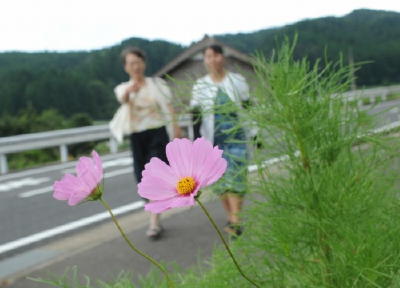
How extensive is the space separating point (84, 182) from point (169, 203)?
0.48 feet

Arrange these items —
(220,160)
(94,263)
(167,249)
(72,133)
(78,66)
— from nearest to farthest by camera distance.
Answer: (220,160)
(94,263)
(167,249)
(72,133)
(78,66)

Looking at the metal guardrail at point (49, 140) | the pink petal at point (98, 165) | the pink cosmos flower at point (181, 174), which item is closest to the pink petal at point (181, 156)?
the pink cosmos flower at point (181, 174)

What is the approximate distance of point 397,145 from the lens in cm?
76

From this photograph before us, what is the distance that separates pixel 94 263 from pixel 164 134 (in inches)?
→ 52.0

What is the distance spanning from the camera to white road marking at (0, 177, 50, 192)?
1044 cm

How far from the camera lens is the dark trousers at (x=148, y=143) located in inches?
191

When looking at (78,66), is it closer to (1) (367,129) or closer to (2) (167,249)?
(2) (167,249)

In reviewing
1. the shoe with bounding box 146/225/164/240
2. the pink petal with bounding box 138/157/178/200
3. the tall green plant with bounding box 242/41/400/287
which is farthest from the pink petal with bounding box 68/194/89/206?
the shoe with bounding box 146/225/164/240

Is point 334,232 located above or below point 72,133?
above

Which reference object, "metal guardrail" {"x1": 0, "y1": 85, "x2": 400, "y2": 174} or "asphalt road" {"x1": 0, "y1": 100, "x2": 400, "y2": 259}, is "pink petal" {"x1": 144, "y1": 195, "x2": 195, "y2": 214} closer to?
"asphalt road" {"x1": 0, "y1": 100, "x2": 400, "y2": 259}

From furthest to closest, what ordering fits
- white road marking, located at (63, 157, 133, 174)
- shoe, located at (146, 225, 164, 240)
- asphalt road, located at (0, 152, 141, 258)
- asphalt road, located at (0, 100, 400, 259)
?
white road marking, located at (63, 157, 133, 174)
asphalt road, located at (0, 152, 141, 258)
asphalt road, located at (0, 100, 400, 259)
shoe, located at (146, 225, 164, 240)

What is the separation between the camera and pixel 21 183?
10953 millimetres

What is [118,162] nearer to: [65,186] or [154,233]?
[154,233]

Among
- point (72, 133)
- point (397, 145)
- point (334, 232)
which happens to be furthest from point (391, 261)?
point (72, 133)
